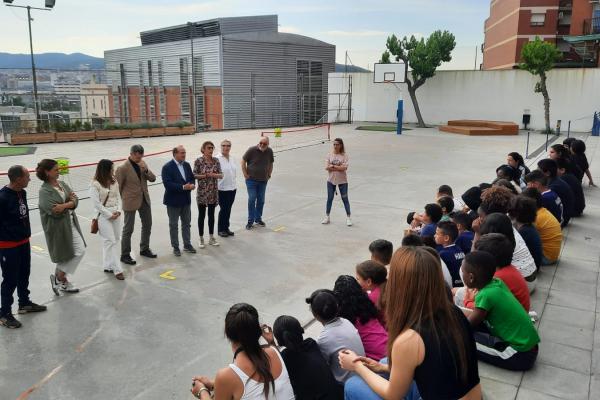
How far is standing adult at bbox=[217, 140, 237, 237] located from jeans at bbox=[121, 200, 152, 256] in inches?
54.3

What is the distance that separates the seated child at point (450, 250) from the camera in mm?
5230

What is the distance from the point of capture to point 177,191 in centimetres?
759

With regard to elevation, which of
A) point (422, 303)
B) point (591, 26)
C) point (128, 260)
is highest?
point (591, 26)

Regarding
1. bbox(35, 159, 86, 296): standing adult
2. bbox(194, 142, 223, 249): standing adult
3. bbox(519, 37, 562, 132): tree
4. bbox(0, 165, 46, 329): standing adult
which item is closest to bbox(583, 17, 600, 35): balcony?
bbox(519, 37, 562, 132): tree

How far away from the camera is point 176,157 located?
757 cm

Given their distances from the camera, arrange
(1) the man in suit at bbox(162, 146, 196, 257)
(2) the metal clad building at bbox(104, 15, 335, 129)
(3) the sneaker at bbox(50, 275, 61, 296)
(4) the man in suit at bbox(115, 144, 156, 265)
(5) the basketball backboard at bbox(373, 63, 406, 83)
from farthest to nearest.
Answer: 1. (2) the metal clad building at bbox(104, 15, 335, 129)
2. (5) the basketball backboard at bbox(373, 63, 406, 83)
3. (1) the man in suit at bbox(162, 146, 196, 257)
4. (4) the man in suit at bbox(115, 144, 156, 265)
5. (3) the sneaker at bbox(50, 275, 61, 296)

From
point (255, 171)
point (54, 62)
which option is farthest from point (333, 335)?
point (54, 62)

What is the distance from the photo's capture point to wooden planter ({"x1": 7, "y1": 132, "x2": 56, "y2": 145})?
78.2 ft

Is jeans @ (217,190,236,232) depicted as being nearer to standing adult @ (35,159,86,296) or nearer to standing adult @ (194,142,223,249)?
standing adult @ (194,142,223,249)

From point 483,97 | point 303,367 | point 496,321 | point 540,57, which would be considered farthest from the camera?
point 483,97

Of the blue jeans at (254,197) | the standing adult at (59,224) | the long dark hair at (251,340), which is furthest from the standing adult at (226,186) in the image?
the long dark hair at (251,340)

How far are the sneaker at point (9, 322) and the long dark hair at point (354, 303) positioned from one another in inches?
143

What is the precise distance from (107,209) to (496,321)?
16.3ft

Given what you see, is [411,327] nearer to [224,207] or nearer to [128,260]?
[128,260]
